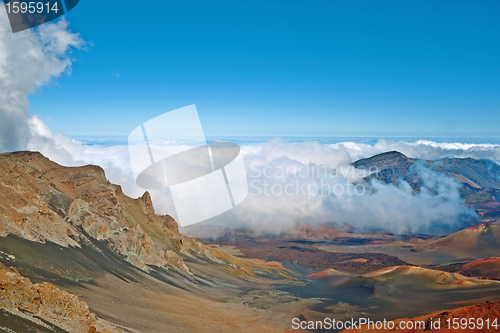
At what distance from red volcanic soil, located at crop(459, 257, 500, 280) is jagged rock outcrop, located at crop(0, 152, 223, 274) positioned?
299ft

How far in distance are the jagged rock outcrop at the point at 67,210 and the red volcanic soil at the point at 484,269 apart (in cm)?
9116

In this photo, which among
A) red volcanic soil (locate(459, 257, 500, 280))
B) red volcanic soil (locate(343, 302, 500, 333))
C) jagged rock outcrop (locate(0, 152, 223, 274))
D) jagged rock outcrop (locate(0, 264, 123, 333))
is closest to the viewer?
jagged rock outcrop (locate(0, 264, 123, 333))

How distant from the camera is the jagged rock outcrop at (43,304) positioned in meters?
16.7

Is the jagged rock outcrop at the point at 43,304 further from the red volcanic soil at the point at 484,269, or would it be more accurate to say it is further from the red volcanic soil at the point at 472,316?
the red volcanic soil at the point at 484,269

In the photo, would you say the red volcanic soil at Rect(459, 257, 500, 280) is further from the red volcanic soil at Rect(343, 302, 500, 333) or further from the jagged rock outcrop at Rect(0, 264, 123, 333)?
the jagged rock outcrop at Rect(0, 264, 123, 333)

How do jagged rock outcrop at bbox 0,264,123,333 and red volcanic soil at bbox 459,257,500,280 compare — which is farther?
red volcanic soil at bbox 459,257,500,280

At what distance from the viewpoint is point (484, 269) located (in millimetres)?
93375

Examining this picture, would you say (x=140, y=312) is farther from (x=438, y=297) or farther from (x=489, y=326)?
(x=438, y=297)

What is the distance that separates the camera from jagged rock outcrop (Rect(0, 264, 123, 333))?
16719 mm

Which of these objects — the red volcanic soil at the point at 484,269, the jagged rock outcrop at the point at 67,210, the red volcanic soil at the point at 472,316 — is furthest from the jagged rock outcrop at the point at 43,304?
the red volcanic soil at the point at 484,269

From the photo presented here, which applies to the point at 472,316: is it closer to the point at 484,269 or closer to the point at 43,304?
the point at 43,304

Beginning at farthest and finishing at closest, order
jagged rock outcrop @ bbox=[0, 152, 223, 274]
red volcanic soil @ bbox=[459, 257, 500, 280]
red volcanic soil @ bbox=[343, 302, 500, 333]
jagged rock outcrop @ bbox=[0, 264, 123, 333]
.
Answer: red volcanic soil @ bbox=[459, 257, 500, 280], jagged rock outcrop @ bbox=[0, 152, 223, 274], red volcanic soil @ bbox=[343, 302, 500, 333], jagged rock outcrop @ bbox=[0, 264, 123, 333]

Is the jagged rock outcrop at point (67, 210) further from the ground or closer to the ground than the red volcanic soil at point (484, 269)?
further from the ground

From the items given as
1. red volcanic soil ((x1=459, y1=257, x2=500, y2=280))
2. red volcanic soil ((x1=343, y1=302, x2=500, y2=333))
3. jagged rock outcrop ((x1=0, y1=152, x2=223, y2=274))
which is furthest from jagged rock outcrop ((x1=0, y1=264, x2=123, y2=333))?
red volcanic soil ((x1=459, y1=257, x2=500, y2=280))
